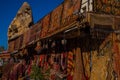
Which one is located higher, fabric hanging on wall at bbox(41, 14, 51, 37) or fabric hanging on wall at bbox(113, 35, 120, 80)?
fabric hanging on wall at bbox(41, 14, 51, 37)

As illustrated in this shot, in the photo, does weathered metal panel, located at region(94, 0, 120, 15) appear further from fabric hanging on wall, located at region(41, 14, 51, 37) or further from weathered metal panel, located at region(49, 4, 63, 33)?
fabric hanging on wall, located at region(41, 14, 51, 37)

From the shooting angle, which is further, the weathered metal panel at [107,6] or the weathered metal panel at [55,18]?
the weathered metal panel at [55,18]

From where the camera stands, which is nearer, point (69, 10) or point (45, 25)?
point (69, 10)

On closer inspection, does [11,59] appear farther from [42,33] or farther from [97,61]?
[97,61]

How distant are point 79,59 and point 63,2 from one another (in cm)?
550

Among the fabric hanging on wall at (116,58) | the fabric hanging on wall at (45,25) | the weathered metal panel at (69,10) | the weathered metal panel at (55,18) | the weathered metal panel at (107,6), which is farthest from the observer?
the fabric hanging on wall at (45,25)

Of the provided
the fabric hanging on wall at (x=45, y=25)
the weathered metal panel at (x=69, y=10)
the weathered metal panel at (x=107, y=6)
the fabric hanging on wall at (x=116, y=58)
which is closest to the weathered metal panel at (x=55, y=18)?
the weathered metal panel at (x=69, y=10)

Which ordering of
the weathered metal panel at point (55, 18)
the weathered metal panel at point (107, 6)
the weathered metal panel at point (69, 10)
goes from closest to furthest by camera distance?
the weathered metal panel at point (107, 6) → the weathered metal panel at point (69, 10) → the weathered metal panel at point (55, 18)

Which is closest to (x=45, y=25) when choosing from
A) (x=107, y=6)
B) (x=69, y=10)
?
(x=69, y=10)

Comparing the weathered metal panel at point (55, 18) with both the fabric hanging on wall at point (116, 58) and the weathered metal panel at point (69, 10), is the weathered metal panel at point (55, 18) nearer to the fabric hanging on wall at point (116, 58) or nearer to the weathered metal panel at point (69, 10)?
the weathered metal panel at point (69, 10)

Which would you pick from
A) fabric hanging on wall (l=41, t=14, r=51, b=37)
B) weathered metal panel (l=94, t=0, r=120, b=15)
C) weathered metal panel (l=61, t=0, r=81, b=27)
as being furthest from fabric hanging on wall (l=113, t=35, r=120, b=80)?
fabric hanging on wall (l=41, t=14, r=51, b=37)

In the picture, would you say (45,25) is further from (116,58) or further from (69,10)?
(116,58)

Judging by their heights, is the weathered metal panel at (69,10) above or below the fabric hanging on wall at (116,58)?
above

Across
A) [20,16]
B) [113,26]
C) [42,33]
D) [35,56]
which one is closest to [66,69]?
[113,26]
